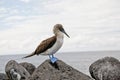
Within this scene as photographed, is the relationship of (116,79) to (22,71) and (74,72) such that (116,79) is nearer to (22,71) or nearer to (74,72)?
(22,71)

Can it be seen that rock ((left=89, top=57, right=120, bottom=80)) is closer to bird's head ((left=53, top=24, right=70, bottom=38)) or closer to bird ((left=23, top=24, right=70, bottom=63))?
bird ((left=23, top=24, right=70, bottom=63))

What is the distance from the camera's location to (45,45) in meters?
14.3

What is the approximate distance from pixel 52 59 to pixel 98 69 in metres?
9.85

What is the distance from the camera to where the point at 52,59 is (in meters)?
14.5

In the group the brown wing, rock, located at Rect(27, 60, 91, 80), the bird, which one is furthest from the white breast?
rock, located at Rect(27, 60, 91, 80)

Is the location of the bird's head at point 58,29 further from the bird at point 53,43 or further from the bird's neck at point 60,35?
the bird's neck at point 60,35

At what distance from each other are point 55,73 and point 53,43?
111cm

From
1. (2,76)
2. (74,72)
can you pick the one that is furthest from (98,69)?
(74,72)

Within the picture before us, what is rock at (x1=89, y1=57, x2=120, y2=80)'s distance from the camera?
76.3 feet

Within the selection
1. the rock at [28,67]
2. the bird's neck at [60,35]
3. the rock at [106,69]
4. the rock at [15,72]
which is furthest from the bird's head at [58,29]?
the rock at [28,67]

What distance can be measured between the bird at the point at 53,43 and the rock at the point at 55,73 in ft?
0.92

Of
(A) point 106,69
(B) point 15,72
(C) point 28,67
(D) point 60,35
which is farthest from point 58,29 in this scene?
(C) point 28,67

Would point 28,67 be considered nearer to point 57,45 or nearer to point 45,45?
point 45,45

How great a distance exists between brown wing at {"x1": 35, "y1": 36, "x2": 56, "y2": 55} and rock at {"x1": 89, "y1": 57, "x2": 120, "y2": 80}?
9.64 metres
